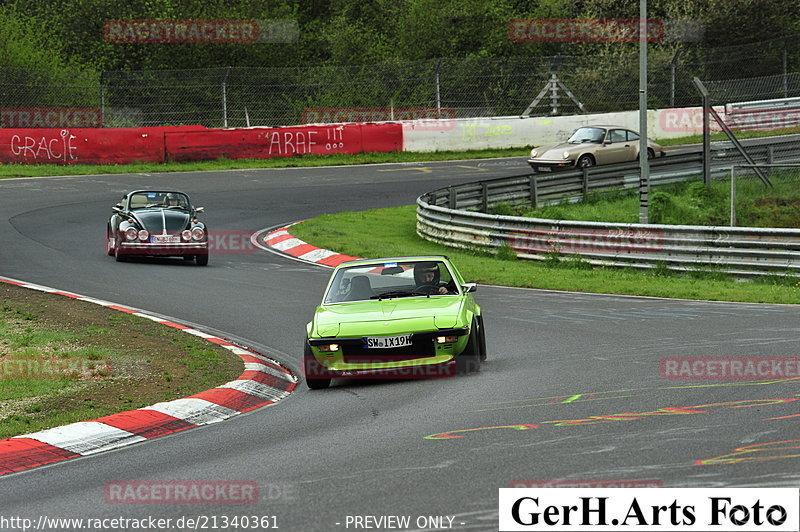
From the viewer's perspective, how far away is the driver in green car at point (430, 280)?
37.2 feet

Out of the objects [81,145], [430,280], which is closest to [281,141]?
[81,145]

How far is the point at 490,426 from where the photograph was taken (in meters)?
7.94

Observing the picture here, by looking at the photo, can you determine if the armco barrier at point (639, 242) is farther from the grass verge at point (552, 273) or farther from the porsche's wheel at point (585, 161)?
the porsche's wheel at point (585, 161)

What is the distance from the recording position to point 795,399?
27.7 feet

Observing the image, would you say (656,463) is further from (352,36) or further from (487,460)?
(352,36)

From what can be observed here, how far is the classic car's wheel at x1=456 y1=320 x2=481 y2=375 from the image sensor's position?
33.9 ft

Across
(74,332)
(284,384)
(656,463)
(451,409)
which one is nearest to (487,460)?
(656,463)

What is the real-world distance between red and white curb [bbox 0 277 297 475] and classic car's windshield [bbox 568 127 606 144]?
72.7ft

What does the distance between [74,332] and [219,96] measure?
25.8 metres

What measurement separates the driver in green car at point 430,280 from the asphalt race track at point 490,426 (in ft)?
3.08

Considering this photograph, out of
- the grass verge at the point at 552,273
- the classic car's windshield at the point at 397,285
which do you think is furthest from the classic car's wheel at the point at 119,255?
the classic car's windshield at the point at 397,285

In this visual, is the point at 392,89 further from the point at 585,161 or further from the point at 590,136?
the point at 585,161

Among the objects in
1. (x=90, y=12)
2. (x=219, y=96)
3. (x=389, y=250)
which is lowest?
(x=389, y=250)

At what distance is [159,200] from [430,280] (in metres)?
11.4
